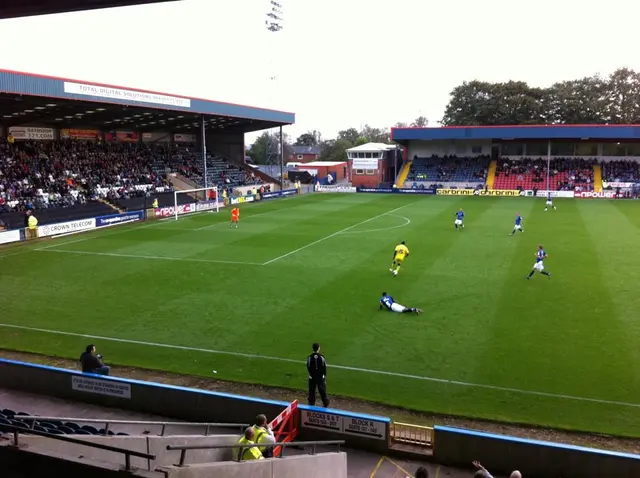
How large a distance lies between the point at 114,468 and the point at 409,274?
17.9 m

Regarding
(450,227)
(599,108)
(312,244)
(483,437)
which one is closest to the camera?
(483,437)

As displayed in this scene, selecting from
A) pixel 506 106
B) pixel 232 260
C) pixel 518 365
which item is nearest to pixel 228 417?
pixel 518 365

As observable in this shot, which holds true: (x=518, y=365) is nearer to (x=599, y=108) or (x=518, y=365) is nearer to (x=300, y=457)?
(x=300, y=457)

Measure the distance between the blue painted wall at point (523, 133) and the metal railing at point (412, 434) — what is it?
58.5 metres

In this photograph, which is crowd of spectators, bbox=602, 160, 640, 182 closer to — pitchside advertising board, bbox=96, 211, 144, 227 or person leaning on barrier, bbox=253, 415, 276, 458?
pitchside advertising board, bbox=96, 211, 144, 227

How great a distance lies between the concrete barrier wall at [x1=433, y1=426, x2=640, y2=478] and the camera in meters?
8.18

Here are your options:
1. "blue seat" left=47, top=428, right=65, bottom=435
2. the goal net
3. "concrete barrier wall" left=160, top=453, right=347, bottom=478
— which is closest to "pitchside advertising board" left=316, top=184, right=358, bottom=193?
the goal net

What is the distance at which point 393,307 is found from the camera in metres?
17.2

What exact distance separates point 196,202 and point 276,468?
1690 inches

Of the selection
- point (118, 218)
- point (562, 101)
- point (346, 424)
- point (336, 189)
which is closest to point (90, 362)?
point (346, 424)

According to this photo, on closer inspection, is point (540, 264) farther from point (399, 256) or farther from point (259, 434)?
point (259, 434)

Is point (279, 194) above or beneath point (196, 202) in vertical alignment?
above

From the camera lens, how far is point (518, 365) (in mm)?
13188

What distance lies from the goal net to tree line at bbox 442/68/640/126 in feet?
175
